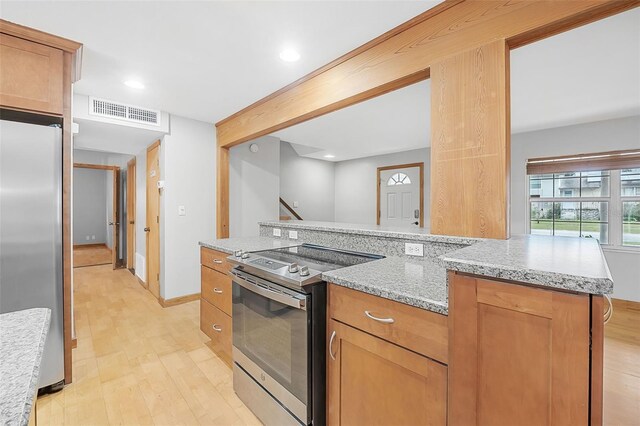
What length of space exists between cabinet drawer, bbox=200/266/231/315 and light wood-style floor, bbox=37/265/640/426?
0.43m

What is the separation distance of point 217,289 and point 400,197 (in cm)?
420

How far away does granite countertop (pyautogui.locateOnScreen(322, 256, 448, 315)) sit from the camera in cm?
99

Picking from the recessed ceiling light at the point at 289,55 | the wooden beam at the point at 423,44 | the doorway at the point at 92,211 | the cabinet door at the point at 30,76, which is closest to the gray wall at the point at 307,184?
the wooden beam at the point at 423,44

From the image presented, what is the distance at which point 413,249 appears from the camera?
1651mm

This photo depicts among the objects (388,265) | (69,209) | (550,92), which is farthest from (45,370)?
(550,92)

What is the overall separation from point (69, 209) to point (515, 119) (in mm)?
4722

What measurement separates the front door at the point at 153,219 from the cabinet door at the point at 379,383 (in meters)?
Result: 3.20

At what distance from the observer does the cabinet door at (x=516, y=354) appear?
27.4 inches

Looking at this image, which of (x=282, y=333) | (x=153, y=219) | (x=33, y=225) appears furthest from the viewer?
(x=153, y=219)

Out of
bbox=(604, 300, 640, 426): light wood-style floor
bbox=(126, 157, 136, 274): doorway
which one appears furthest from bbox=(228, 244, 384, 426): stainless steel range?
bbox=(126, 157, 136, 274): doorway

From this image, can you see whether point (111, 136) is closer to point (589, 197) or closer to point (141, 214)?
point (141, 214)

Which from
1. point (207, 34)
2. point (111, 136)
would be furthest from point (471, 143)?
point (111, 136)

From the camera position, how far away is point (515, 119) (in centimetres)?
361

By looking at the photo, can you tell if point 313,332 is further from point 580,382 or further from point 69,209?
point 69,209
